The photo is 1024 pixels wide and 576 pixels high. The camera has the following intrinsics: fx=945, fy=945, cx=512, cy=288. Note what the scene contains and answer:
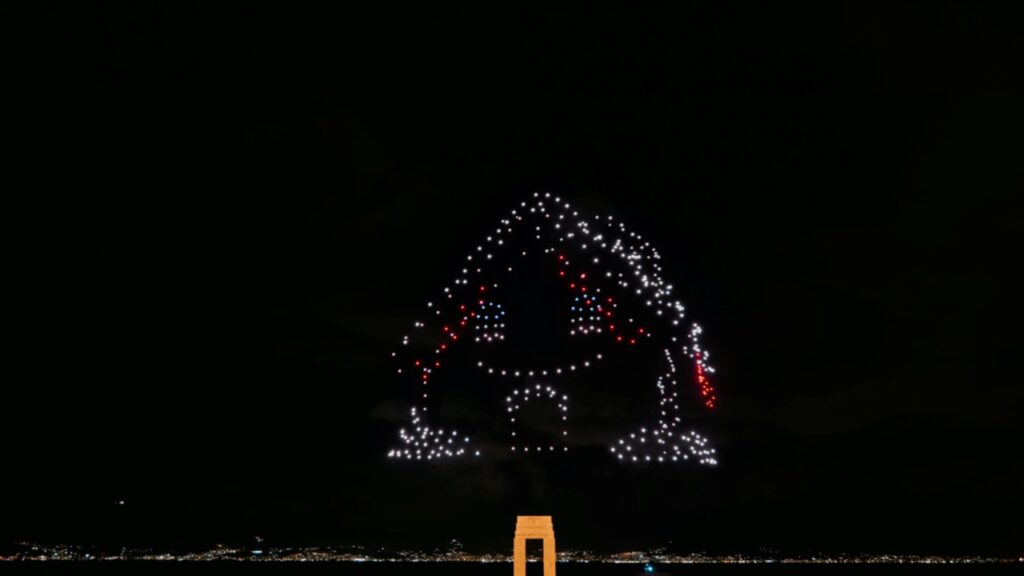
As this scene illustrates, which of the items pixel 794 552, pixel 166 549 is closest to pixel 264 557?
pixel 166 549

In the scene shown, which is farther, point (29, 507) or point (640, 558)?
point (640, 558)

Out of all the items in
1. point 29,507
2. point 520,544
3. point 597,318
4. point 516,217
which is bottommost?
point 520,544

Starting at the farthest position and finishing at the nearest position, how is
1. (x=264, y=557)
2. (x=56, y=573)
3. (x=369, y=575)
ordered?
1. (x=264, y=557)
2. (x=369, y=575)
3. (x=56, y=573)

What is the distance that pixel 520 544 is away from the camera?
881 cm

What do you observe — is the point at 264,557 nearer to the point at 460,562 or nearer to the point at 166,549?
the point at 166,549

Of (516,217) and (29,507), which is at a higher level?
(29,507)

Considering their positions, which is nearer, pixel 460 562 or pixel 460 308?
pixel 460 308

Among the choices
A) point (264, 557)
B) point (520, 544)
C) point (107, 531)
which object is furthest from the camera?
point (264, 557)

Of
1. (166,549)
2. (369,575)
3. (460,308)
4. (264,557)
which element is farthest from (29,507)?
(460,308)

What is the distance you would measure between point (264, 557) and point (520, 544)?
15190cm

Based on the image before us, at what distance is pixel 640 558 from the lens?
155750mm

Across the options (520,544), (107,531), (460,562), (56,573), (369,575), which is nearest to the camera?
(520,544)

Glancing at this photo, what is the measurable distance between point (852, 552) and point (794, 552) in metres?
10.2

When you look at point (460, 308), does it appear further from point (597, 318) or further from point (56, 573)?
point (56, 573)
